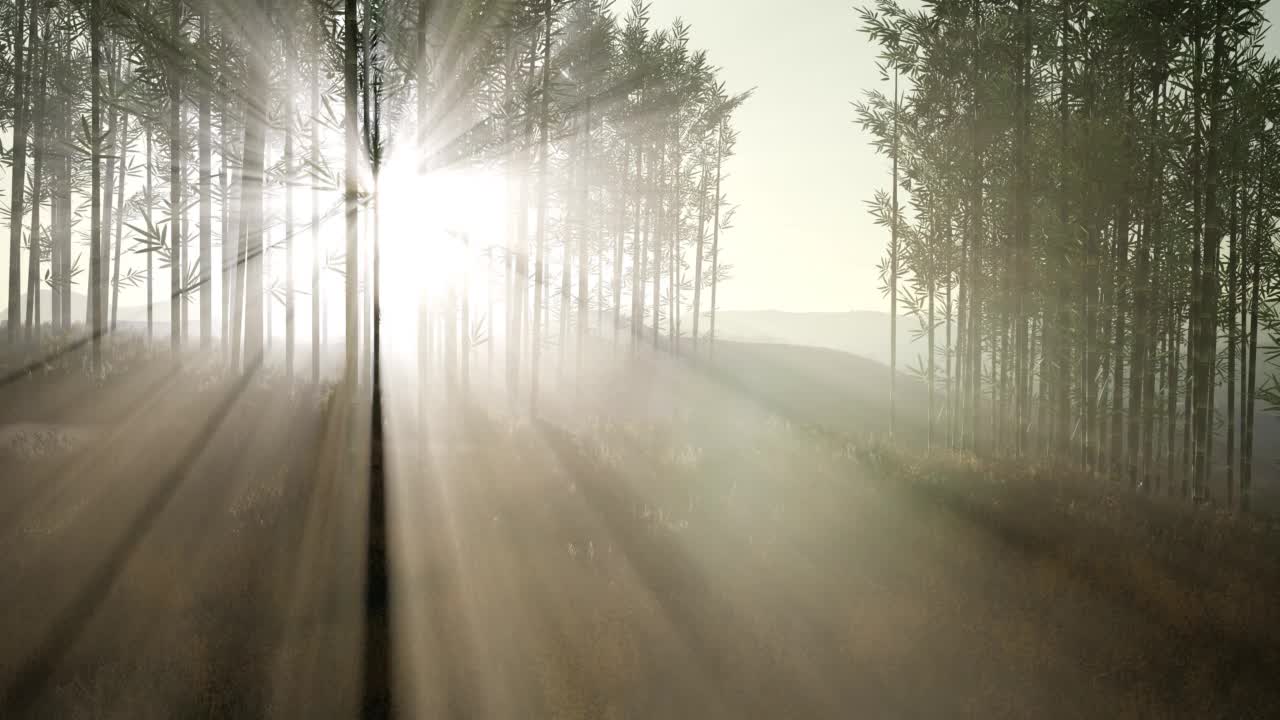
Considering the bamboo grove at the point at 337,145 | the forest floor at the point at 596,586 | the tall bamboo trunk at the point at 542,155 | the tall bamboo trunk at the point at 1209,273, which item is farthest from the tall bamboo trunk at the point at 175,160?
the tall bamboo trunk at the point at 1209,273

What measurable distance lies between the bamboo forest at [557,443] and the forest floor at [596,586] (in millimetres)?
38

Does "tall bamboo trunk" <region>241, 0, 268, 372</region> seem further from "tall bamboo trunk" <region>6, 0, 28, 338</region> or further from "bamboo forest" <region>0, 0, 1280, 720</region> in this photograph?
"tall bamboo trunk" <region>6, 0, 28, 338</region>

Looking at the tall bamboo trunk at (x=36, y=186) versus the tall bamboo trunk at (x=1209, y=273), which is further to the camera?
the tall bamboo trunk at (x=36, y=186)

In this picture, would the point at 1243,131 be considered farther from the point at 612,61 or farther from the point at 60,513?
the point at 60,513

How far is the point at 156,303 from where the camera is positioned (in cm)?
1961

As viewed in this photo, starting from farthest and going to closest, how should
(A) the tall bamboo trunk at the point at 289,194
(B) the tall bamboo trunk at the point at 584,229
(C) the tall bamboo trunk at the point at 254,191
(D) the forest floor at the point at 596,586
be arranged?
(B) the tall bamboo trunk at the point at 584,229 → (C) the tall bamboo trunk at the point at 254,191 → (A) the tall bamboo trunk at the point at 289,194 → (D) the forest floor at the point at 596,586

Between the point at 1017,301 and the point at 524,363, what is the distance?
1773cm

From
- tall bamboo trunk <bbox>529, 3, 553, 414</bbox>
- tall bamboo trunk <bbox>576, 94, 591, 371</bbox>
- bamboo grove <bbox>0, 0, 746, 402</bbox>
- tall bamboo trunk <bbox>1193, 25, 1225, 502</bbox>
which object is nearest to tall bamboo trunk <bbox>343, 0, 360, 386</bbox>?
bamboo grove <bbox>0, 0, 746, 402</bbox>

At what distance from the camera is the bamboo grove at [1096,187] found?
10906 mm

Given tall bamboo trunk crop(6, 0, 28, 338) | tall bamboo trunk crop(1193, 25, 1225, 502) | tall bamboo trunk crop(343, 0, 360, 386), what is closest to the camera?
tall bamboo trunk crop(343, 0, 360, 386)

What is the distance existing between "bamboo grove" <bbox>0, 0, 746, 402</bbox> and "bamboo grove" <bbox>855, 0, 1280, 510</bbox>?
29.2 ft

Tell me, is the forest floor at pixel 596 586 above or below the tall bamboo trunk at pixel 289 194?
below

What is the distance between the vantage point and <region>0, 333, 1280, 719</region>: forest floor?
4.59 metres

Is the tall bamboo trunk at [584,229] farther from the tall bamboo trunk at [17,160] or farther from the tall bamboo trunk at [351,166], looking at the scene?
the tall bamboo trunk at [17,160]
